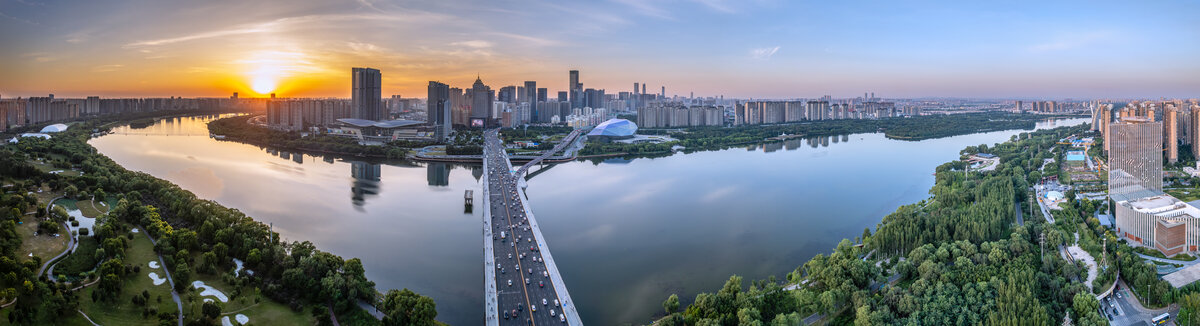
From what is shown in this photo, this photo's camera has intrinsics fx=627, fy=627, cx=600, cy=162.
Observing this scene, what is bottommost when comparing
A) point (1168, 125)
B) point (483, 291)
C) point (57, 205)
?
point (483, 291)

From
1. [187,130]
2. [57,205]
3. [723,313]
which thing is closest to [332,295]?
[723,313]

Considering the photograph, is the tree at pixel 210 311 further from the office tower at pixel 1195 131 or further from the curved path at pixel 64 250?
the office tower at pixel 1195 131

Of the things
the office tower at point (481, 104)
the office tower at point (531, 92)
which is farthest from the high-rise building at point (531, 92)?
the office tower at point (481, 104)

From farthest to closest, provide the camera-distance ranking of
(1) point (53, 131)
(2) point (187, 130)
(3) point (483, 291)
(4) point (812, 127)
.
→ (4) point (812, 127) < (2) point (187, 130) < (1) point (53, 131) < (3) point (483, 291)

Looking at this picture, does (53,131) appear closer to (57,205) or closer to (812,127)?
(57,205)

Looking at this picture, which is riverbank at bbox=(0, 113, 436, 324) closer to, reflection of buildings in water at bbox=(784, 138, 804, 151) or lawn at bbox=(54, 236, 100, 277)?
lawn at bbox=(54, 236, 100, 277)

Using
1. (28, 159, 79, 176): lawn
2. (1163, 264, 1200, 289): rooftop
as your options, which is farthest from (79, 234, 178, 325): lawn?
(1163, 264, 1200, 289): rooftop

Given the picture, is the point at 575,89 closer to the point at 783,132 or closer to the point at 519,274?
the point at 783,132
